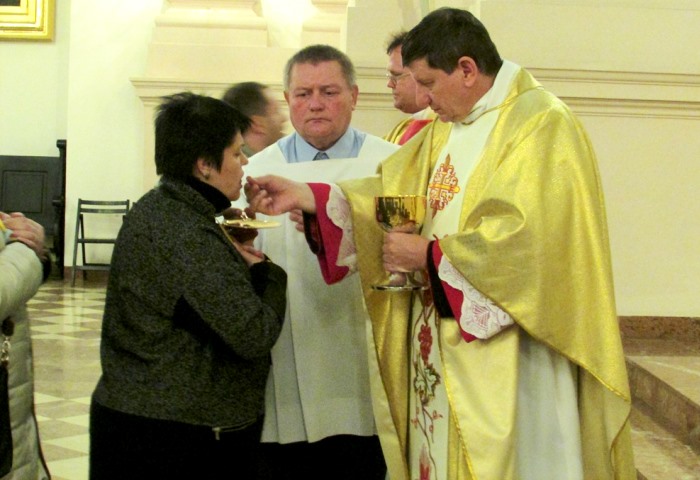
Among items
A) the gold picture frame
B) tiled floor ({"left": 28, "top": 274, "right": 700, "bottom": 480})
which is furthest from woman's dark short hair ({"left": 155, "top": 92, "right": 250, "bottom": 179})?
the gold picture frame

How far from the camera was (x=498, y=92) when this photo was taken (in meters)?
2.23

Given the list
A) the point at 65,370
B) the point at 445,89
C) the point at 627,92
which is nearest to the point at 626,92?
the point at 627,92

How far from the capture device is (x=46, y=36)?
35.7 feet

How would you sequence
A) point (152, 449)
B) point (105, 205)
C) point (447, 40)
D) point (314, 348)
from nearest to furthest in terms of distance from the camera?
point (152, 449) → point (447, 40) → point (314, 348) → point (105, 205)

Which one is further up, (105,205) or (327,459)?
(105,205)

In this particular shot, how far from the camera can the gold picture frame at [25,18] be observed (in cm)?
1075

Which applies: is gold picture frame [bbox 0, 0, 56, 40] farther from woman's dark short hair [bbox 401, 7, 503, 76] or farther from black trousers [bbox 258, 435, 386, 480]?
woman's dark short hair [bbox 401, 7, 503, 76]

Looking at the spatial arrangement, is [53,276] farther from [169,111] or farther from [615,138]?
[169,111]

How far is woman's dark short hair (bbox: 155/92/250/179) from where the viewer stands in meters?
2.07

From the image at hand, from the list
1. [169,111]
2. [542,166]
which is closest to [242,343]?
[169,111]

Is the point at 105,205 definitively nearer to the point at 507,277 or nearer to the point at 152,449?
the point at 152,449

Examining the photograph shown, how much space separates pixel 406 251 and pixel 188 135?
21.9 inches

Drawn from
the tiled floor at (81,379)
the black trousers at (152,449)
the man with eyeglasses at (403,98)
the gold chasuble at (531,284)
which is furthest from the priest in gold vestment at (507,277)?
the man with eyeglasses at (403,98)

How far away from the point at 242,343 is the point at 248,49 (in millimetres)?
7547
